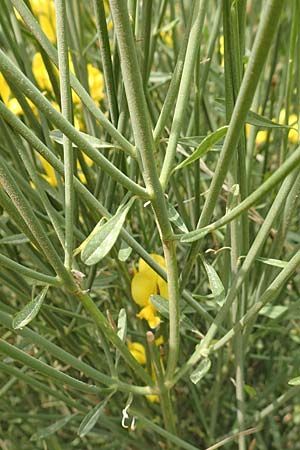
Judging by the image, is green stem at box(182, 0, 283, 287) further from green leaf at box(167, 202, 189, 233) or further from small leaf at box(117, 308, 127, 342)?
small leaf at box(117, 308, 127, 342)

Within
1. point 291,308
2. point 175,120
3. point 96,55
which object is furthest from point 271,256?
point 96,55

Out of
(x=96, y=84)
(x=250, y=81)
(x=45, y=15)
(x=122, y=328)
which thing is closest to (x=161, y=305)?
(x=122, y=328)

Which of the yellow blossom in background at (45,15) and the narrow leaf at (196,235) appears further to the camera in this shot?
the yellow blossom in background at (45,15)

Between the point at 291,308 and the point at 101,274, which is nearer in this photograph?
the point at 291,308

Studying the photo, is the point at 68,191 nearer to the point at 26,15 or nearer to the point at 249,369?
the point at 26,15

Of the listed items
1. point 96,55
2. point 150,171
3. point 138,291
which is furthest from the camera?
point 96,55

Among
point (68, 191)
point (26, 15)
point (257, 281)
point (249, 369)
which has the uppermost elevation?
point (26, 15)

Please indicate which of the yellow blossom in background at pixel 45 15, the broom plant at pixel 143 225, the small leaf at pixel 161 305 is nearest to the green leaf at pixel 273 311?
the broom plant at pixel 143 225

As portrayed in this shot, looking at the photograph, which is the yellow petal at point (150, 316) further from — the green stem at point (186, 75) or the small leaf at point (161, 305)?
the green stem at point (186, 75)
